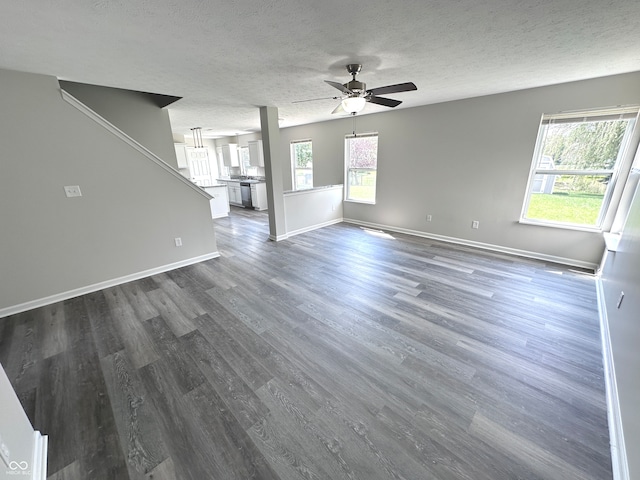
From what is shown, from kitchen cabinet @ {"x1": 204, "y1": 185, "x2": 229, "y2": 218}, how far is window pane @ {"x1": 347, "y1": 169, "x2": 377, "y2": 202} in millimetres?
3376

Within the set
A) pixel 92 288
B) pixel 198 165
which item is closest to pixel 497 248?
pixel 92 288

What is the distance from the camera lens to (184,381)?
182 centimetres

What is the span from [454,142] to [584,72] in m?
1.64

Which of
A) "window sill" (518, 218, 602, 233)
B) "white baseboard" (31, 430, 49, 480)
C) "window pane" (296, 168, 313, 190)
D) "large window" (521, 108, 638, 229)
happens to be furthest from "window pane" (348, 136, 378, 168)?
"white baseboard" (31, 430, 49, 480)

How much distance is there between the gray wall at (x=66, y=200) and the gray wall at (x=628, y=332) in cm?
448

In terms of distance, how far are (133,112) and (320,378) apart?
16.1 feet

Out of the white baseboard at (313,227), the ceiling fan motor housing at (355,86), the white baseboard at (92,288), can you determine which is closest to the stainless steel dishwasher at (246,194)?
the white baseboard at (313,227)

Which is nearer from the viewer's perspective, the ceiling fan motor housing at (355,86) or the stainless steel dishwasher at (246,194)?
the ceiling fan motor housing at (355,86)

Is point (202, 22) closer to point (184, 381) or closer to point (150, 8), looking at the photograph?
point (150, 8)

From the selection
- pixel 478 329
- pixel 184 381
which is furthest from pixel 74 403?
pixel 478 329

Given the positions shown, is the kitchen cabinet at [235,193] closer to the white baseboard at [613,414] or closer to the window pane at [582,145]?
the window pane at [582,145]

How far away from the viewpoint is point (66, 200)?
2789 millimetres

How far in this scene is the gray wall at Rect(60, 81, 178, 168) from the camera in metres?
3.74

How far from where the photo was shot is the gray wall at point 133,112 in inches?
147
